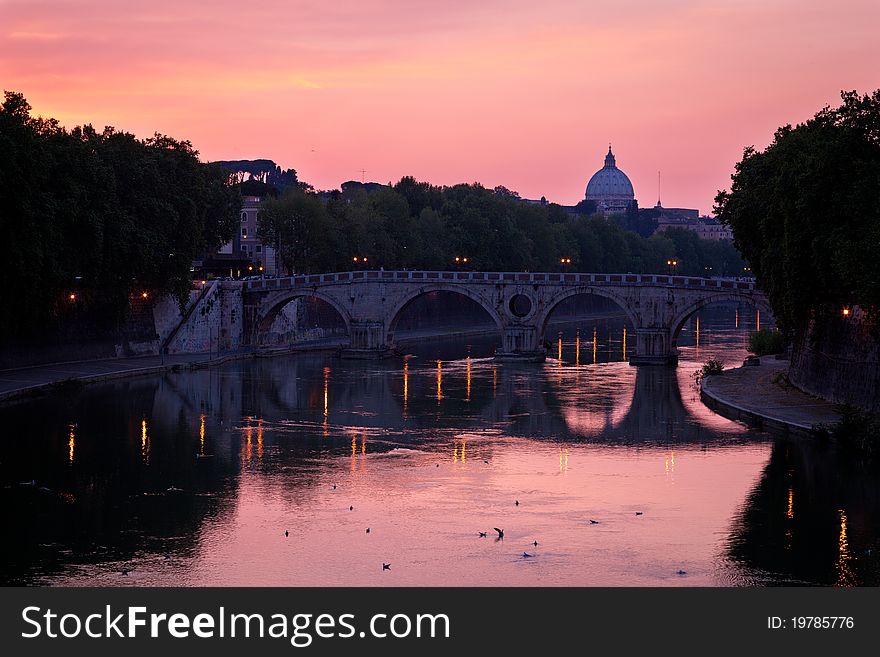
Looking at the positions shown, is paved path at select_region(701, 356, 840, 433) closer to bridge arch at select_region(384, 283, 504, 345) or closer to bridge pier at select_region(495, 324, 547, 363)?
bridge pier at select_region(495, 324, 547, 363)

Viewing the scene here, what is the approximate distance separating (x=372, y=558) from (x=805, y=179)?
1098 inches

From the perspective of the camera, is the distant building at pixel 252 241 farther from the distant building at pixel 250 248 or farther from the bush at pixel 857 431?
the bush at pixel 857 431

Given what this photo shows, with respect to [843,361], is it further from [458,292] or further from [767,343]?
[458,292]

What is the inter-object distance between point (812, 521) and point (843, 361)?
20.6 m

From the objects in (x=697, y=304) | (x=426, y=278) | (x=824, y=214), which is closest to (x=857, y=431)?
(x=824, y=214)

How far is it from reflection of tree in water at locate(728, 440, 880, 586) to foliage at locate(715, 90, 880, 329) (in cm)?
706

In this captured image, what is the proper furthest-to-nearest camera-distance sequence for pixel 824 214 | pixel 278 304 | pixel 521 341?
1. pixel 278 304
2. pixel 521 341
3. pixel 824 214

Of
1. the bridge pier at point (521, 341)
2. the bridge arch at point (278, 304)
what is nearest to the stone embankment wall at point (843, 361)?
the bridge pier at point (521, 341)

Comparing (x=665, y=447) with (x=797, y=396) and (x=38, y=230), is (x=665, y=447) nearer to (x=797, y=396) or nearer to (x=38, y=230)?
(x=797, y=396)

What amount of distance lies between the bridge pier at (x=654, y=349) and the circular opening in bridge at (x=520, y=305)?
30.0 ft

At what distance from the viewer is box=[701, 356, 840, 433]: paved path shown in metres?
54.6

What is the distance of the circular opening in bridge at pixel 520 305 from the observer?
96.9 meters

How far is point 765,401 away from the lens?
61.4m
